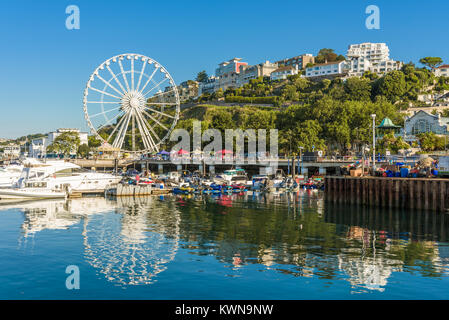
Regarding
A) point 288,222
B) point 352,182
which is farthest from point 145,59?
point 288,222

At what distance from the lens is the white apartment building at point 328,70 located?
568 ft

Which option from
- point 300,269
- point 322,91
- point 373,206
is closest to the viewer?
point 300,269

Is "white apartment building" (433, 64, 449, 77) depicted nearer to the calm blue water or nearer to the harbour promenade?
the harbour promenade

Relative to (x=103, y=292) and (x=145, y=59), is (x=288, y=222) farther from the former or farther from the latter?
(x=145, y=59)

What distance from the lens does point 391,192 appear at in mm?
46125

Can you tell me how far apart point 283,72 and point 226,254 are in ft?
572

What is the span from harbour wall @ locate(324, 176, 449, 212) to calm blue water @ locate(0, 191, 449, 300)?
2503mm

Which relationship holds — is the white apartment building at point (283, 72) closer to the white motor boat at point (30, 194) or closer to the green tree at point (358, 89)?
the green tree at point (358, 89)

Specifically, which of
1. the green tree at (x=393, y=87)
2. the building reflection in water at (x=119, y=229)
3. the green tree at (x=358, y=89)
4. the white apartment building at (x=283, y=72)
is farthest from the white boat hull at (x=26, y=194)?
the white apartment building at (x=283, y=72)

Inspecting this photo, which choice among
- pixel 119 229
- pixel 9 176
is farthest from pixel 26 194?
pixel 119 229

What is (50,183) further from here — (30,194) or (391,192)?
(391,192)

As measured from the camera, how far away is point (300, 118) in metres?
115

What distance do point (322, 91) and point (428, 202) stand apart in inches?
4860

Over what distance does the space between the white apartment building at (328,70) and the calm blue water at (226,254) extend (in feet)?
456
